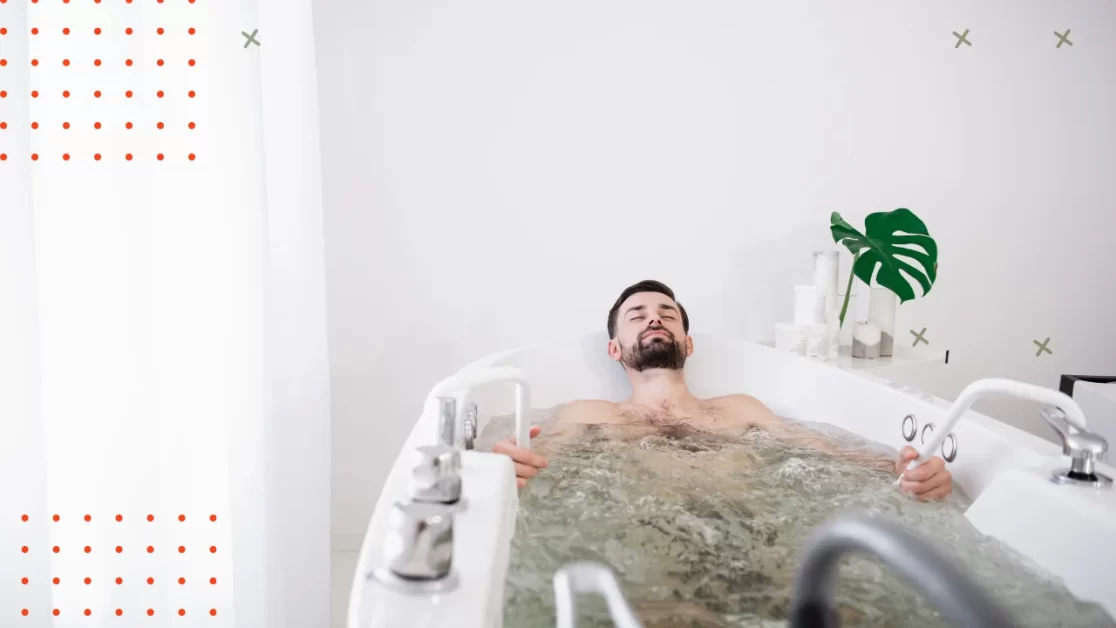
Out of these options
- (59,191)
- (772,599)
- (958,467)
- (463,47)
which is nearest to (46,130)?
(59,191)

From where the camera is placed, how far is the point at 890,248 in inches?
78.5

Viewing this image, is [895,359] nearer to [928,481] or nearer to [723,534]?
[928,481]

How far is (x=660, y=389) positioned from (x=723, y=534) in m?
0.71

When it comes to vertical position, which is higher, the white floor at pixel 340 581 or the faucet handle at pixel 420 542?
the faucet handle at pixel 420 542

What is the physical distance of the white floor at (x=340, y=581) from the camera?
185 cm

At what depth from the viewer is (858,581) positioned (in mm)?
971

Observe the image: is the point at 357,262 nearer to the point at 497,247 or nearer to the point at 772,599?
the point at 497,247

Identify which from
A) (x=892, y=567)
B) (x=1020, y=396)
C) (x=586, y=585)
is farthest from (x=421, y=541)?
(x=1020, y=396)

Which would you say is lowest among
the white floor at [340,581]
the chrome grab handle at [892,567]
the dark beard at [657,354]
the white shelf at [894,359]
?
the white floor at [340,581]

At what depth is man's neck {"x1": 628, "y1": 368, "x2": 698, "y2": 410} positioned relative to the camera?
180 cm

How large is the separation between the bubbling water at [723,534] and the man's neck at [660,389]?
0.21 m

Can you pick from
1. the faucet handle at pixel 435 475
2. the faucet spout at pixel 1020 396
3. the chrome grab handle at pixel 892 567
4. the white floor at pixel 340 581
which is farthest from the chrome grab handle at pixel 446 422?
the white floor at pixel 340 581

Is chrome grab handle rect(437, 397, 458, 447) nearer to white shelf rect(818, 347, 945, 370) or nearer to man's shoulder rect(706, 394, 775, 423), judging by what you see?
man's shoulder rect(706, 394, 775, 423)

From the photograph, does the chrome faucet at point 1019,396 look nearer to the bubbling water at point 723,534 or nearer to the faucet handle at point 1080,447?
the faucet handle at point 1080,447
